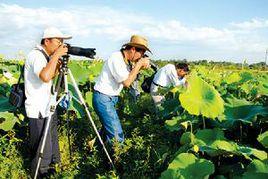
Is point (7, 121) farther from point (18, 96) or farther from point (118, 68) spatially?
point (118, 68)

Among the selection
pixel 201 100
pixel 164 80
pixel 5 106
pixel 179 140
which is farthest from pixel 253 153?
pixel 5 106

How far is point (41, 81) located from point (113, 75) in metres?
0.86

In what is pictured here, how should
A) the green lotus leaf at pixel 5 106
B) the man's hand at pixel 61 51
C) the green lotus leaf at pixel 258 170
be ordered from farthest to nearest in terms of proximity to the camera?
the green lotus leaf at pixel 5 106, the man's hand at pixel 61 51, the green lotus leaf at pixel 258 170

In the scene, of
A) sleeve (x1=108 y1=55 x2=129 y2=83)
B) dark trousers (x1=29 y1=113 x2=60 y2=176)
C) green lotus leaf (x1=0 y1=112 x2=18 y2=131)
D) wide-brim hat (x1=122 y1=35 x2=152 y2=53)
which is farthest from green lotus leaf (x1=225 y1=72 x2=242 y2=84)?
green lotus leaf (x1=0 y1=112 x2=18 y2=131)

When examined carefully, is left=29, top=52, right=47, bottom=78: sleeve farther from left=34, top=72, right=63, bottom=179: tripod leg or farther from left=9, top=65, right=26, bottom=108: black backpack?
left=9, top=65, right=26, bottom=108: black backpack

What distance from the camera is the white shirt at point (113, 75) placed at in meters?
5.61

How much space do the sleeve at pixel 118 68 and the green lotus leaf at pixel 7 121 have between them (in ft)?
5.72

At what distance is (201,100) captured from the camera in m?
4.61

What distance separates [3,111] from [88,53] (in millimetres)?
2086

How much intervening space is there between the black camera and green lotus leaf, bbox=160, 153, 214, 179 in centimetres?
186

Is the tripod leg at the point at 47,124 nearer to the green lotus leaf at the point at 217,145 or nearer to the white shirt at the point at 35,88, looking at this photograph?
the white shirt at the point at 35,88

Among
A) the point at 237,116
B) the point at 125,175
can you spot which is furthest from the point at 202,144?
the point at 125,175

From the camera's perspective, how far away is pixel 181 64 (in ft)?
26.1

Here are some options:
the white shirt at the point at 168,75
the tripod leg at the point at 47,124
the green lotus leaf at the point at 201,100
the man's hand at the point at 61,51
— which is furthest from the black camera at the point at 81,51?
the white shirt at the point at 168,75
